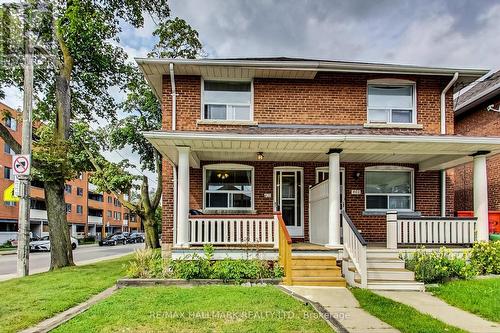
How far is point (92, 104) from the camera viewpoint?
18078 mm

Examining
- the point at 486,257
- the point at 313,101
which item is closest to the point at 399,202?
the point at 486,257

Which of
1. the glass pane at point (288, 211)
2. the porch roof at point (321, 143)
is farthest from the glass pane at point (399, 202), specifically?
the glass pane at point (288, 211)

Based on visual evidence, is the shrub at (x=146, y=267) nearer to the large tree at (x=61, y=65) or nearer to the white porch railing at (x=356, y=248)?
the white porch railing at (x=356, y=248)

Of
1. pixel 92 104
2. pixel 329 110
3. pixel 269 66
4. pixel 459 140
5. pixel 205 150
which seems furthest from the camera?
pixel 92 104

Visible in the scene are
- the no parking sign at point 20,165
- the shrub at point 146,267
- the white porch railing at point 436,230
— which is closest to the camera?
the shrub at point 146,267

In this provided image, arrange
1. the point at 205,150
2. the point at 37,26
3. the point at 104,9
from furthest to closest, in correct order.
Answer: the point at 104,9 → the point at 37,26 → the point at 205,150

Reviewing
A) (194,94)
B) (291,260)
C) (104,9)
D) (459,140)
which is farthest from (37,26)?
(459,140)

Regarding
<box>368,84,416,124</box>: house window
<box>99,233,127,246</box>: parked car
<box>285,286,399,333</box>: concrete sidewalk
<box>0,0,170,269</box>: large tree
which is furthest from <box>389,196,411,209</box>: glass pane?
<box>99,233,127,246</box>: parked car

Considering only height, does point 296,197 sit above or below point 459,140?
below

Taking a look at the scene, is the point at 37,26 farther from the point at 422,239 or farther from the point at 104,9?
the point at 422,239

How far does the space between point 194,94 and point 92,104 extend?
8869mm

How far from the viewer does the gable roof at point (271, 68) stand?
35.8ft

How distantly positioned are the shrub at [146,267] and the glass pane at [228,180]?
3263 mm

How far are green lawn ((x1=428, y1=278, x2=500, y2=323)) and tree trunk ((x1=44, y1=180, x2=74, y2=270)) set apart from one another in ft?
39.4
